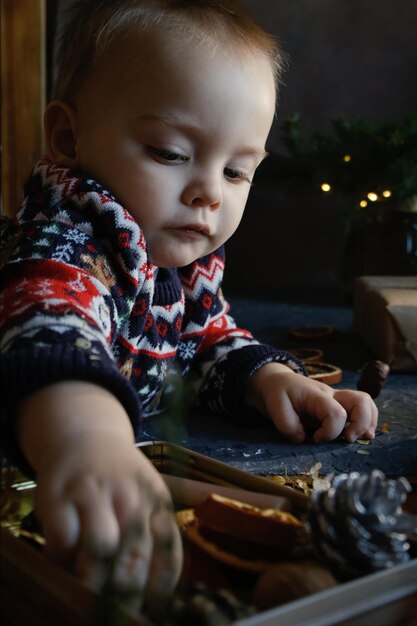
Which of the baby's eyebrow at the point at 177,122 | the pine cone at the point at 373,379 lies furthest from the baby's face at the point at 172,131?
the pine cone at the point at 373,379

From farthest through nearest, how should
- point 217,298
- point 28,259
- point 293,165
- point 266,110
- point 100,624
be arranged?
1. point 293,165
2. point 217,298
3. point 266,110
4. point 28,259
5. point 100,624

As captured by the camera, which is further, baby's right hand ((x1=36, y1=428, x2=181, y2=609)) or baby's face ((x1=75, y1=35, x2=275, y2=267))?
A: baby's face ((x1=75, y1=35, x2=275, y2=267))

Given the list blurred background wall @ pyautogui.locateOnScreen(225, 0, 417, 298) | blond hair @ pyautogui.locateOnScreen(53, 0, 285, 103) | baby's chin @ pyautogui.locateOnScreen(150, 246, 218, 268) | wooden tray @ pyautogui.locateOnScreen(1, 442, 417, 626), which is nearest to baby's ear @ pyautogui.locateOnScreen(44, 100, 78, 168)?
blond hair @ pyautogui.locateOnScreen(53, 0, 285, 103)

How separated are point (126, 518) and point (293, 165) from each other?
67.0 inches

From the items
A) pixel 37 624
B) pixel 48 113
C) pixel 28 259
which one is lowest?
pixel 37 624

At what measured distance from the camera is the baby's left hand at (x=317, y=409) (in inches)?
32.9

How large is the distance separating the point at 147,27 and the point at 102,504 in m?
0.56

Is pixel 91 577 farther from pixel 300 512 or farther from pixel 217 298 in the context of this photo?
pixel 217 298

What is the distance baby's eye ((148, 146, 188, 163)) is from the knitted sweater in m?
0.06

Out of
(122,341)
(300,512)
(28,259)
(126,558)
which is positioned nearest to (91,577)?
(126,558)

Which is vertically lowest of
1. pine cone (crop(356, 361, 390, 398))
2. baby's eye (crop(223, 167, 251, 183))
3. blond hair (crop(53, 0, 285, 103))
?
pine cone (crop(356, 361, 390, 398))

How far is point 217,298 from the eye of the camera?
41.1 inches

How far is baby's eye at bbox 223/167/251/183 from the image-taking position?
0.82m

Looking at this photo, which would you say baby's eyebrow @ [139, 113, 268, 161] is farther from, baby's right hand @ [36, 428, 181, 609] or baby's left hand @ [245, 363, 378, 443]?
baby's right hand @ [36, 428, 181, 609]
